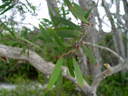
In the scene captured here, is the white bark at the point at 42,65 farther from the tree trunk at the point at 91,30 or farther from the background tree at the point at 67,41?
the tree trunk at the point at 91,30

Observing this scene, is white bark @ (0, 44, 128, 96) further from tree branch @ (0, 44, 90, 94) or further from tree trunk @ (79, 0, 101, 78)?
tree trunk @ (79, 0, 101, 78)

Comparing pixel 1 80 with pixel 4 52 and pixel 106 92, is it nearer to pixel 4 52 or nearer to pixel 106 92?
pixel 106 92

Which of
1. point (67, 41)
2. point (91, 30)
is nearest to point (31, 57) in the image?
point (67, 41)

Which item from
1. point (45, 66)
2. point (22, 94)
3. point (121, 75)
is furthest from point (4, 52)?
point (121, 75)

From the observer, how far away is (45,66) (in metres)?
1.71

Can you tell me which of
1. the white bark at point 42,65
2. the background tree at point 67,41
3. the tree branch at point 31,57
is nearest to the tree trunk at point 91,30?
the background tree at point 67,41

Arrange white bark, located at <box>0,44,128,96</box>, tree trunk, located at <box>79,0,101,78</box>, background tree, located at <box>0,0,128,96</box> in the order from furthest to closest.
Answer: white bark, located at <box>0,44,128,96</box>, tree trunk, located at <box>79,0,101,78</box>, background tree, located at <box>0,0,128,96</box>

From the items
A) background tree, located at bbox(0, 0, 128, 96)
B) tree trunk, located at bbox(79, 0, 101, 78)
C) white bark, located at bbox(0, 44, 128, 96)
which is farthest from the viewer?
white bark, located at bbox(0, 44, 128, 96)

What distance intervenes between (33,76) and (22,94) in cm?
318

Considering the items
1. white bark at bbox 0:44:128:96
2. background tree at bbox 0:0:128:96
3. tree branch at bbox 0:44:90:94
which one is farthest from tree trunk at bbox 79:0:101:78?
tree branch at bbox 0:44:90:94

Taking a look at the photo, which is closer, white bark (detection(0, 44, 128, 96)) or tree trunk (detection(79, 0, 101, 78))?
tree trunk (detection(79, 0, 101, 78))

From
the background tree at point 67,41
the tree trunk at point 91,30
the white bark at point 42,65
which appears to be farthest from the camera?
the white bark at point 42,65

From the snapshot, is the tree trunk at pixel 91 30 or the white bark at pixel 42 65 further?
the white bark at pixel 42 65

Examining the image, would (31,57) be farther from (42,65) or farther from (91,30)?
(91,30)
